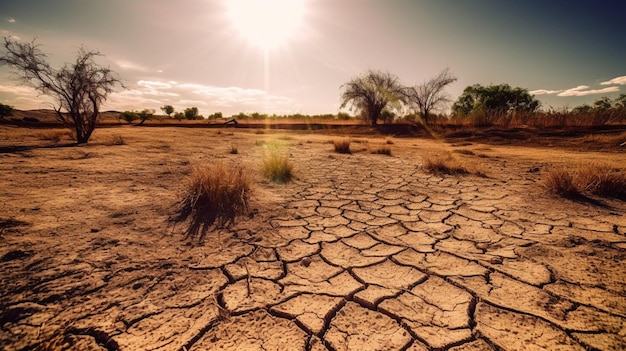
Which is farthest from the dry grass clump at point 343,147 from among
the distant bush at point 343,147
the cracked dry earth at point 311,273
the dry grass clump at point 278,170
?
the cracked dry earth at point 311,273

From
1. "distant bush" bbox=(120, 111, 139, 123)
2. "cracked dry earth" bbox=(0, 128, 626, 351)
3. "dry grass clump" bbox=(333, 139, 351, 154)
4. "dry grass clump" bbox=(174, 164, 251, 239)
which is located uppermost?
"distant bush" bbox=(120, 111, 139, 123)

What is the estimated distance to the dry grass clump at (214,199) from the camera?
2529mm

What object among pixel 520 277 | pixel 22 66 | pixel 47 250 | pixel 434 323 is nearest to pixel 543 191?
pixel 520 277

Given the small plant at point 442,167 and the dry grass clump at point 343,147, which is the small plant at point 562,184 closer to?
the small plant at point 442,167

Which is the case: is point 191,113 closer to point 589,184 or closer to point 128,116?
point 128,116

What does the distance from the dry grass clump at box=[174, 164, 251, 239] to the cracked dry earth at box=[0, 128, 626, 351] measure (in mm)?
185

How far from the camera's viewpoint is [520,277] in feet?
5.51

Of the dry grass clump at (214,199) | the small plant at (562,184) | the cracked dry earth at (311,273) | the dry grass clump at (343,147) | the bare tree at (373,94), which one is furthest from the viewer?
the bare tree at (373,94)

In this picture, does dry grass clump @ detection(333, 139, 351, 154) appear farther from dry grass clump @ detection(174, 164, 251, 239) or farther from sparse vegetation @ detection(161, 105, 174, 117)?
sparse vegetation @ detection(161, 105, 174, 117)

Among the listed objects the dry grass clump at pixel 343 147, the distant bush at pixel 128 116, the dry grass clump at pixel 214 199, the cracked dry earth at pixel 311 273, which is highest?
the distant bush at pixel 128 116

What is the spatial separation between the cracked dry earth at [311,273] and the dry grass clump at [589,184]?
0.77 feet

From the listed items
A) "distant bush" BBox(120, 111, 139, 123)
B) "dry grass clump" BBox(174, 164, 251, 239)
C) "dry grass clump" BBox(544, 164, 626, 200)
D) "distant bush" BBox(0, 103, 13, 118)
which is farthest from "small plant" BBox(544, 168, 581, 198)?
"distant bush" BBox(0, 103, 13, 118)

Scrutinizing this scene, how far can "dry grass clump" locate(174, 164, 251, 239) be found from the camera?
2.53 meters

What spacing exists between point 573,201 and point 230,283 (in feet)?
12.2
